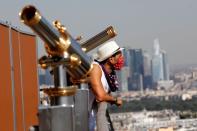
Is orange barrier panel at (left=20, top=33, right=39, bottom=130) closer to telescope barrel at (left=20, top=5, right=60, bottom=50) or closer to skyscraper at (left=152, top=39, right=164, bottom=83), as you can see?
telescope barrel at (left=20, top=5, right=60, bottom=50)

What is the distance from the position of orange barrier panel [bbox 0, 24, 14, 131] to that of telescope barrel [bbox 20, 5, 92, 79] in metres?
1.45

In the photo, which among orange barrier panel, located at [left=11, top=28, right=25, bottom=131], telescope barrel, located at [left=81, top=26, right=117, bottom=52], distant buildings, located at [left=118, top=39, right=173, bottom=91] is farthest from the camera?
distant buildings, located at [left=118, top=39, right=173, bottom=91]

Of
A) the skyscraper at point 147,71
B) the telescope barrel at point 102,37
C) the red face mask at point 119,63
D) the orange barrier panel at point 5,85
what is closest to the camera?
the telescope barrel at point 102,37

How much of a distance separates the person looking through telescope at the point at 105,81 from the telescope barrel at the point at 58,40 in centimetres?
80

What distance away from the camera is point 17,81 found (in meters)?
4.40

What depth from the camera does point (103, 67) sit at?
3.45 m

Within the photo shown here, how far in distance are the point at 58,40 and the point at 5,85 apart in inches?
68.6

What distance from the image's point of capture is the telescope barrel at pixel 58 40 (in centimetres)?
212

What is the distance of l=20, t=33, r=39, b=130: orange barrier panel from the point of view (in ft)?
15.8

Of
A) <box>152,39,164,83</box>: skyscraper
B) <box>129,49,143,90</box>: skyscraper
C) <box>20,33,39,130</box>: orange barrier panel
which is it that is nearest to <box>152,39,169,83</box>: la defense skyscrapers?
<box>152,39,164,83</box>: skyscraper

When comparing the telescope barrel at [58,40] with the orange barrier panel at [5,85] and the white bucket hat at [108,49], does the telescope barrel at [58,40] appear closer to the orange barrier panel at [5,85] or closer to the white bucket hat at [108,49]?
the white bucket hat at [108,49]

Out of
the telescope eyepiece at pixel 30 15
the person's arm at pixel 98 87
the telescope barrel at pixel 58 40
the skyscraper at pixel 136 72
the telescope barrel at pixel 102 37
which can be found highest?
the skyscraper at pixel 136 72

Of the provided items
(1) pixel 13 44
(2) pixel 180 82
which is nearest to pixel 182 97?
(2) pixel 180 82

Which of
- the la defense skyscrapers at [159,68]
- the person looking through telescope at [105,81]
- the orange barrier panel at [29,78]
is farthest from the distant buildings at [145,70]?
the person looking through telescope at [105,81]
